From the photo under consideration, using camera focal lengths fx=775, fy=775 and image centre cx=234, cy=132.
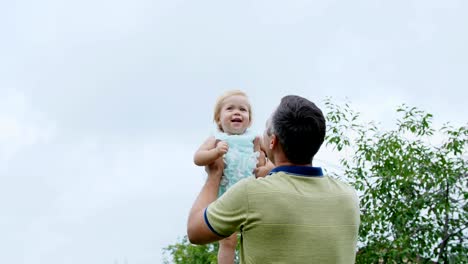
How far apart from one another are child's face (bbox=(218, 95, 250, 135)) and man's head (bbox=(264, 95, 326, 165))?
1060 mm

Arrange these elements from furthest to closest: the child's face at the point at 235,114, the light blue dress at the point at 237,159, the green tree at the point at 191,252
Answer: the green tree at the point at 191,252, the child's face at the point at 235,114, the light blue dress at the point at 237,159

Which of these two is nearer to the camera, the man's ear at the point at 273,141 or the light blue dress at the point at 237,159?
the man's ear at the point at 273,141

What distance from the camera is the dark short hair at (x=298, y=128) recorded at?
2.47 metres

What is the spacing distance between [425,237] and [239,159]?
4.89 metres

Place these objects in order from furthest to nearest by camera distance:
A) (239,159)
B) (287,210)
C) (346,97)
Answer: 1. (346,97)
2. (239,159)
3. (287,210)

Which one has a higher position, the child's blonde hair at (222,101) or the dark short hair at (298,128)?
the child's blonde hair at (222,101)

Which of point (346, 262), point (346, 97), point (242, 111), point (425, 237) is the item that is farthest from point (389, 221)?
point (346, 262)

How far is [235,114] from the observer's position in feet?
11.9

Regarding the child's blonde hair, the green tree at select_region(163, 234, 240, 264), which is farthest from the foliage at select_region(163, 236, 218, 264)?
the child's blonde hair

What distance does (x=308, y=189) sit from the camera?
2.53 m

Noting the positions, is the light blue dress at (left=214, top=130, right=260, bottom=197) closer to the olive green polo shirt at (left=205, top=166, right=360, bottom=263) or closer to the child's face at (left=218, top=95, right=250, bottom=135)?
the child's face at (left=218, top=95, right=250, bottom=135)

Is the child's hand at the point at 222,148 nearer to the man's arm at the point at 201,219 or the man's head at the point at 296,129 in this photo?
the man's arm at the point at 201,219

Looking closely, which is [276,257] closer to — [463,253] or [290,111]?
[290,111]

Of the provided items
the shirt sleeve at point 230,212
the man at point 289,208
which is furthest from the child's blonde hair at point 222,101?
the shirt sleeve at point 230,212
